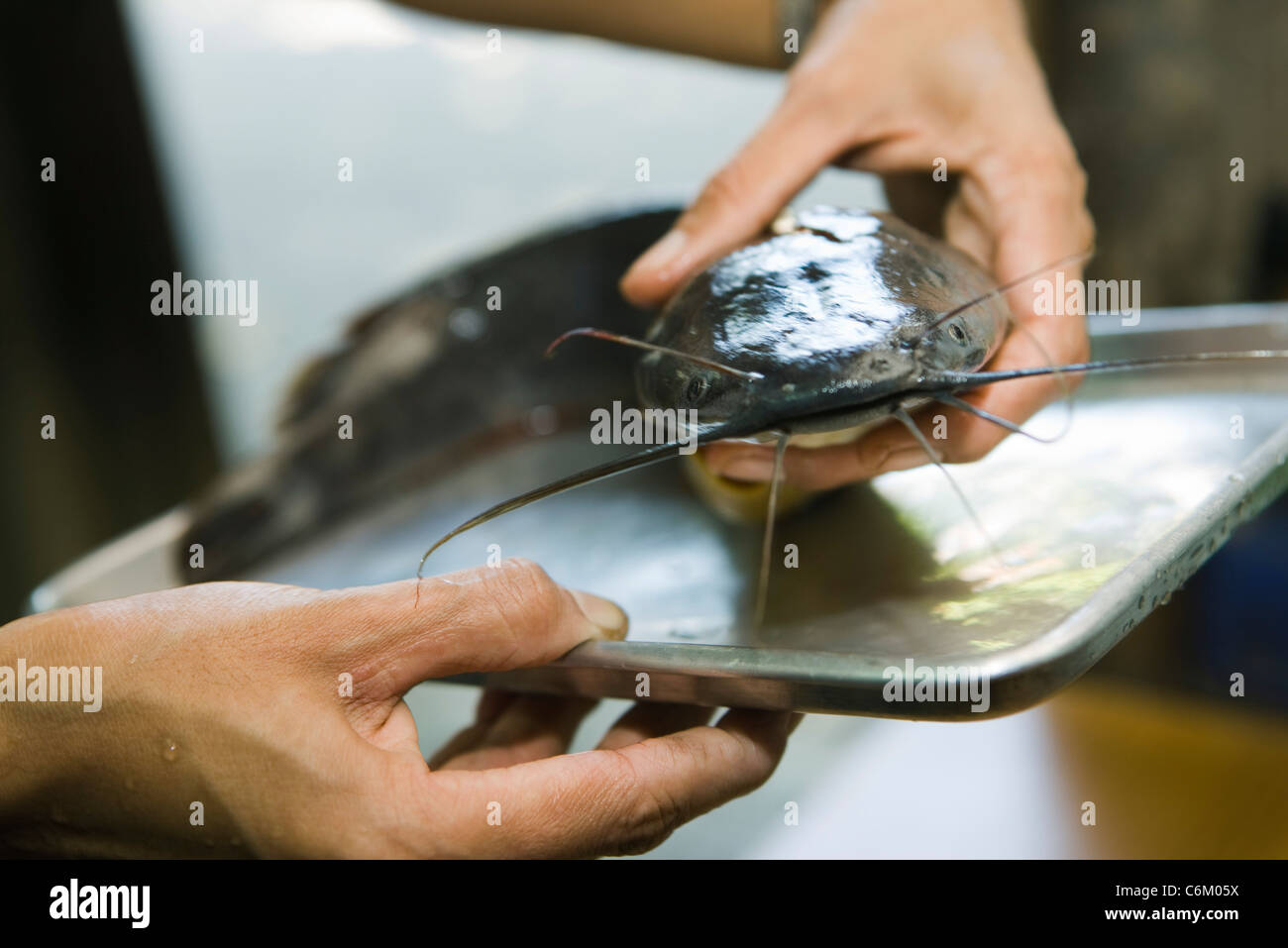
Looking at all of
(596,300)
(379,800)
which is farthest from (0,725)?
(596,300)

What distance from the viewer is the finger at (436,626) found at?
0.70m

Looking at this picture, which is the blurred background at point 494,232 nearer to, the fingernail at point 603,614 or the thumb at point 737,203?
the thumb at point 737,203

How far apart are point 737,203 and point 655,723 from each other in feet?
1.74

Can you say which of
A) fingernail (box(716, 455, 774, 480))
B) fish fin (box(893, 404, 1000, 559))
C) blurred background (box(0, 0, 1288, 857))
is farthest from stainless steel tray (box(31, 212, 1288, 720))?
blurred background (box(0, 0, 1288, 857))

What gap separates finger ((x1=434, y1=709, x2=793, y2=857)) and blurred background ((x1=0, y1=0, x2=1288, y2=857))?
59 centimetres

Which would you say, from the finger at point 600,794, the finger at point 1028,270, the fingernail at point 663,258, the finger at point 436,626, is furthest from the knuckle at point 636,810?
the fingernail at point 663,258

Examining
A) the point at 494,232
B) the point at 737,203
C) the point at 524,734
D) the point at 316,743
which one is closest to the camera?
the point at 316,743

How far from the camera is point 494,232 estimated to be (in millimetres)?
2430

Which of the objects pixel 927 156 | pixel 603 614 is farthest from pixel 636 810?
pixel 927 156

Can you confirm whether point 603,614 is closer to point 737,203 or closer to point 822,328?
point 822,328

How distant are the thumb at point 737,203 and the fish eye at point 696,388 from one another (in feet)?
0.77

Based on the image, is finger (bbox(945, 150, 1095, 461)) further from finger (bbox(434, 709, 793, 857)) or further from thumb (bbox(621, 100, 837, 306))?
finger (bbox(434, 709, 793, 857))

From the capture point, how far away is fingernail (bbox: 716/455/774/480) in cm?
A: 86
